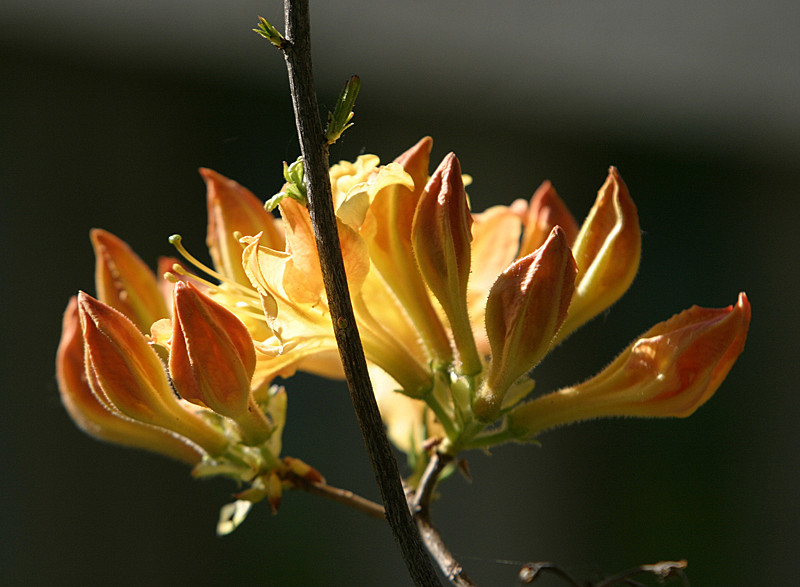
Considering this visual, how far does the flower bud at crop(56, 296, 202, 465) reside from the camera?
1.85 feet

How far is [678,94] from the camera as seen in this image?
362 centimetres

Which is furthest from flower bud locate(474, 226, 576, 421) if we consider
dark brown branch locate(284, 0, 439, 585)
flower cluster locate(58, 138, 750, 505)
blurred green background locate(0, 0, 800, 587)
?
blurred green background locate(0, 0, 800, 587)

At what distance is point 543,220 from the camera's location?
616mm

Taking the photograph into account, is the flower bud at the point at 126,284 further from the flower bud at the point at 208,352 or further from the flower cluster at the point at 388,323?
the flower bud at the point at 208,352

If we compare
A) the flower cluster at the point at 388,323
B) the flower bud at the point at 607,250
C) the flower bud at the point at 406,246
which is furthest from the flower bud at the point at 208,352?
the flower bud at the point at 607,250

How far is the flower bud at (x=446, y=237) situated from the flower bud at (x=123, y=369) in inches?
7.1

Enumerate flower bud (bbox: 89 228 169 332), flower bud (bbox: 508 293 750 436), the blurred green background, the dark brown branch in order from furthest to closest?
1. the blurred green background
2. flower bud (bbox: 89 228 169 332)
3. flower bud (bbox: 508 293 750 436)
4. the dark brown branch

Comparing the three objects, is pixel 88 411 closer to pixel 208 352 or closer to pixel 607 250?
pixel 208 352

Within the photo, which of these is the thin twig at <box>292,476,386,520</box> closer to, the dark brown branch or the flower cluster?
the flower cluster

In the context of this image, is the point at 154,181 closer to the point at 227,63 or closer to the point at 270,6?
the point at 227,63

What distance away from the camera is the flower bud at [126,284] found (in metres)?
0.60

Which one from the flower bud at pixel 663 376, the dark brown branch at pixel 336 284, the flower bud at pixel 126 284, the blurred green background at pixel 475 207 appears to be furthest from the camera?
the blurred green background at pixel 475 207

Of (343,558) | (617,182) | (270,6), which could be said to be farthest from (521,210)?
(343,558)

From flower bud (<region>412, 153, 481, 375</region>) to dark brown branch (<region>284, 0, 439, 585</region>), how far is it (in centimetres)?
9
